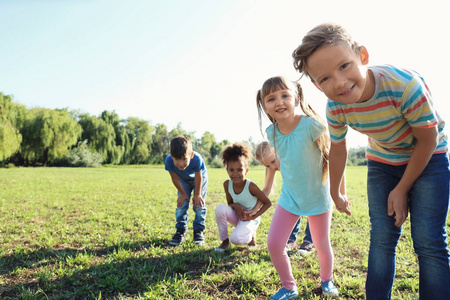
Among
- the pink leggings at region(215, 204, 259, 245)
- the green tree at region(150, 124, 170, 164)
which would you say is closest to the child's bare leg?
the pink leggings at region(215, 204, 259, 245)

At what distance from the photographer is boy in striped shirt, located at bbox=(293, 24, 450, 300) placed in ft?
5.54

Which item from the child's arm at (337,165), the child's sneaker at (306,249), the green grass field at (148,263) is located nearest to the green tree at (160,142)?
the green grass field at (148,263)

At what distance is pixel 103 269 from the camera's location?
10.0ft

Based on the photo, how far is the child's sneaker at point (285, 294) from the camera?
240cm

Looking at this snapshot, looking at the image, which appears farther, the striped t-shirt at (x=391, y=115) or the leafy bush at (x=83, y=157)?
the leafy bush at (x=83, y=157)

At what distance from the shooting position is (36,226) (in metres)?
5.07

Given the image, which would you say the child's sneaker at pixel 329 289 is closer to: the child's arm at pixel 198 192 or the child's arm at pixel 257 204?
the child's arm at pixel 257 204

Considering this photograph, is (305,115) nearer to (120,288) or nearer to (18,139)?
(120,288)

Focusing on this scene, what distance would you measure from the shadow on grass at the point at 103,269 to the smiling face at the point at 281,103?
1.56 m

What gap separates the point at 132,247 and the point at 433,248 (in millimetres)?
3168

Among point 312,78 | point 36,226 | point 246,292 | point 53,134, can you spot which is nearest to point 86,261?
point 246,292

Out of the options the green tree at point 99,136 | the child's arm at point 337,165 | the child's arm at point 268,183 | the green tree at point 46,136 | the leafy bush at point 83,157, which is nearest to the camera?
the child's arm at point 337,165

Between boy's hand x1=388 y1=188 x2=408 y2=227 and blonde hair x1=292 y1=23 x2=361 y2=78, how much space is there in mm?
869

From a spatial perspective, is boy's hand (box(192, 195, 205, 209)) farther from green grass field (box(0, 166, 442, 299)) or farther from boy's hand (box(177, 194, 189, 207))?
green grass field (box(0, 166, 442, 299))
